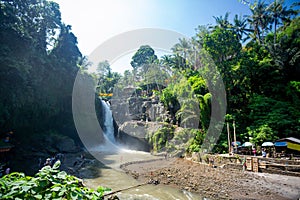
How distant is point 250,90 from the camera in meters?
19.9

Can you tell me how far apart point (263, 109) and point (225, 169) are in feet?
27.3

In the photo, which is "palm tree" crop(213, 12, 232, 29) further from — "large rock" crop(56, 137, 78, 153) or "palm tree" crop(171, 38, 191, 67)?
"large rock" crop(56, 137, 78, 153)

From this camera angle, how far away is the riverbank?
7.64m

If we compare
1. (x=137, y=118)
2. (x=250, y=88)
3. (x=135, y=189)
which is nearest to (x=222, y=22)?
(x=250, y=88)

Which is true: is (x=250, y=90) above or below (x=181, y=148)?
above

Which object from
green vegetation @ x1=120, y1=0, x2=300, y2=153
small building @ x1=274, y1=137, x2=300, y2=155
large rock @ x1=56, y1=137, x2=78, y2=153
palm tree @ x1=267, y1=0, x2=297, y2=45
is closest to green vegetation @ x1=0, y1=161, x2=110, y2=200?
small building @ x1=274, y1=137, x2=300, y2=155

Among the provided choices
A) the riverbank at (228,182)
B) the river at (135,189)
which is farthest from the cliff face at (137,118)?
the river at (135,189)

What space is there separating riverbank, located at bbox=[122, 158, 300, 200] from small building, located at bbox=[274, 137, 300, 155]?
8.50 feet

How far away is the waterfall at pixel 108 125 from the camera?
92.7 feet

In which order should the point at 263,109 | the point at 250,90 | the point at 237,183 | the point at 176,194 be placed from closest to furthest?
the point at 176,194, the point at 237,183, the point at 263,109, the point at 250,90

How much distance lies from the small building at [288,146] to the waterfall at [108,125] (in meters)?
21.3

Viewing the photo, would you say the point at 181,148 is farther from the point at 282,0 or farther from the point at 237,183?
the point at 282,0

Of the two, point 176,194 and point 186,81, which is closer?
point 176,194

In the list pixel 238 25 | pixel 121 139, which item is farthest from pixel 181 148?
pixel 238 25
